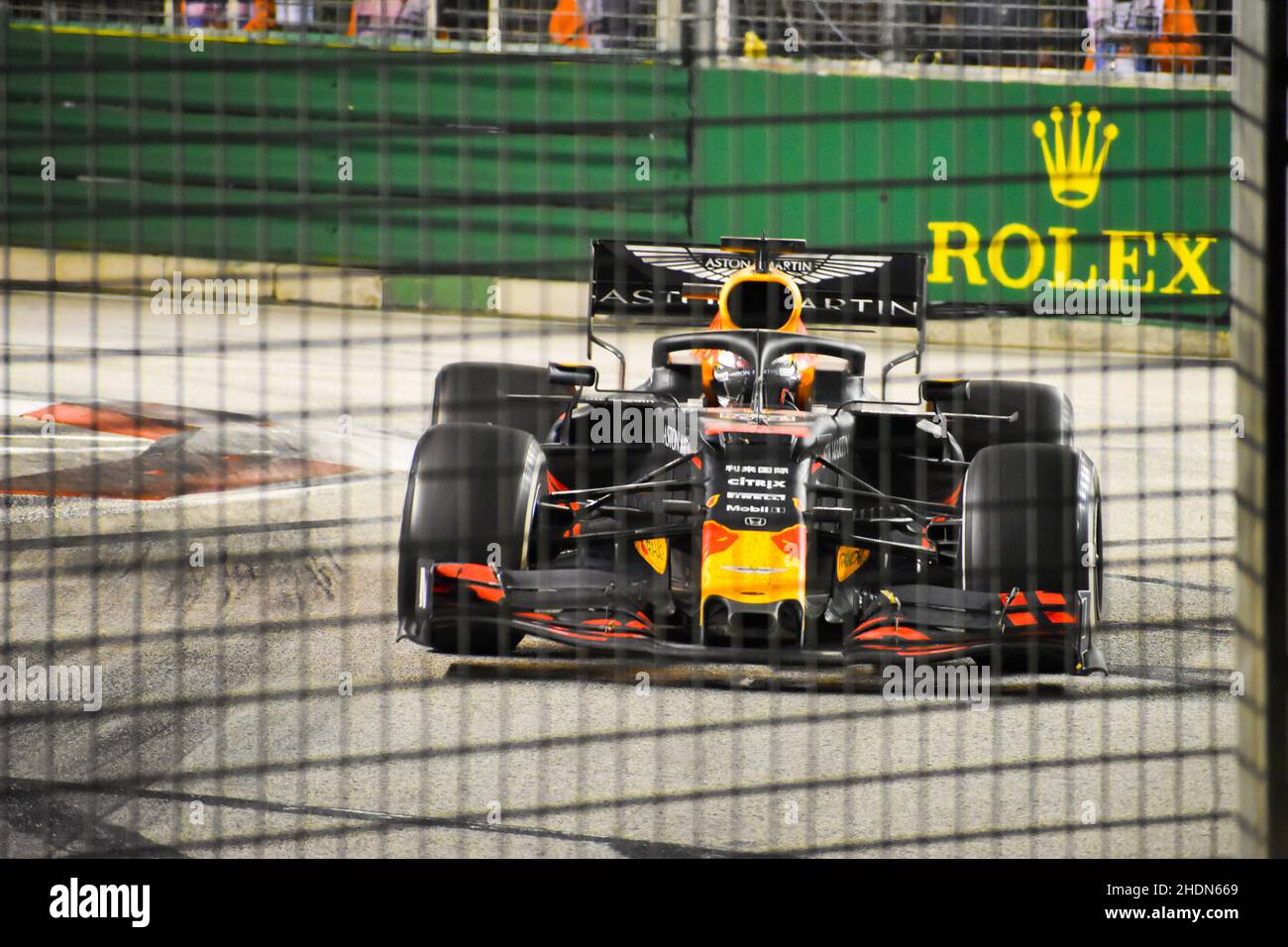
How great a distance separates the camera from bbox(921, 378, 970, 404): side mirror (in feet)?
16.3

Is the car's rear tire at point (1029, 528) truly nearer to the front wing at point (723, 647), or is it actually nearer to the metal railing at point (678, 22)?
the front wing at point (723, 647)

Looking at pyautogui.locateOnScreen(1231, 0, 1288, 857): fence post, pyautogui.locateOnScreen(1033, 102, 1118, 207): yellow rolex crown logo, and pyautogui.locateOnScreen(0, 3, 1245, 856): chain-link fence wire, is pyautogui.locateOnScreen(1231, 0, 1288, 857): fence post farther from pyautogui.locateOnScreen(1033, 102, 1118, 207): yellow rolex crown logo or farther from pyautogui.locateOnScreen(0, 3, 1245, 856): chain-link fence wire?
pyautogui.locateOnScreen(1033, 102, 1118, 207): yellow rolex crown logo

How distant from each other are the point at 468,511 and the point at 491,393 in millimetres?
1286

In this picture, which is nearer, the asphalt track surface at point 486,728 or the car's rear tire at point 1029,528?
the asphalt track surface at point 486,728

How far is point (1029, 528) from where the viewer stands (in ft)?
14.9

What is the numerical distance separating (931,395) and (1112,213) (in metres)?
9.96

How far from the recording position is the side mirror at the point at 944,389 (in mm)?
4969

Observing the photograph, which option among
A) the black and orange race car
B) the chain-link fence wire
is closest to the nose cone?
A: the black and orange race car

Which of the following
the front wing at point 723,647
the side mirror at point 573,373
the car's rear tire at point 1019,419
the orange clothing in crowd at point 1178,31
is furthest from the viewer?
the orange clothing in crowd at point 1178,31

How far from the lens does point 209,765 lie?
3.91 m

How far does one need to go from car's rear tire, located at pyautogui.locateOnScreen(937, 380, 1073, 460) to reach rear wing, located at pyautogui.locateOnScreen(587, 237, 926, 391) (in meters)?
0.35

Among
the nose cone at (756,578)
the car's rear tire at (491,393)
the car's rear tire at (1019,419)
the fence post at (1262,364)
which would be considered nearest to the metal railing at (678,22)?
the car's rear tire at (491,393)
